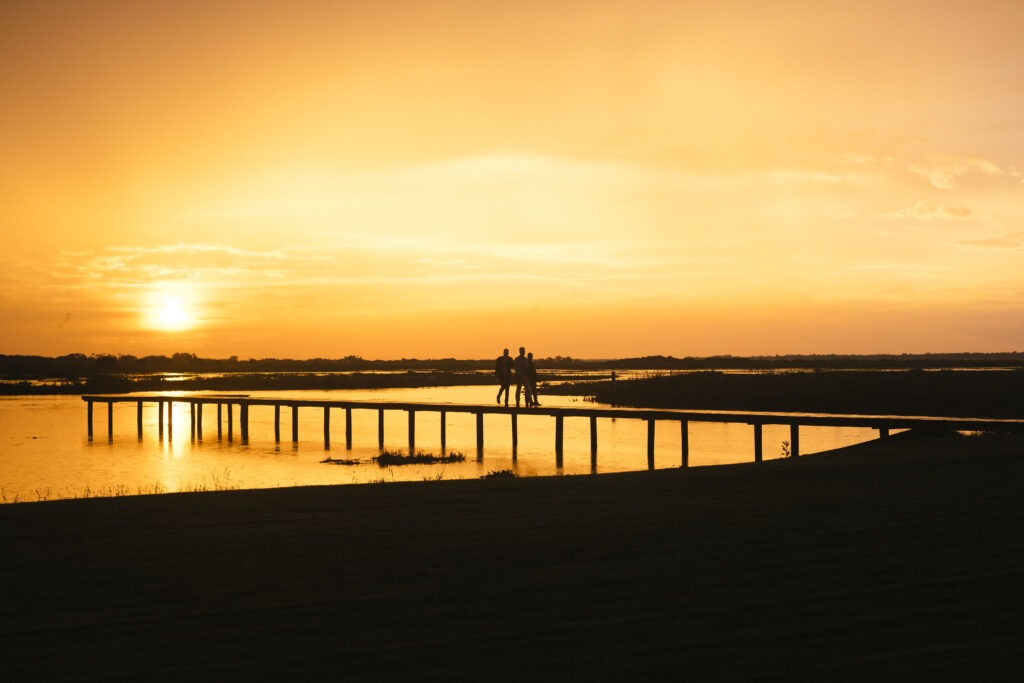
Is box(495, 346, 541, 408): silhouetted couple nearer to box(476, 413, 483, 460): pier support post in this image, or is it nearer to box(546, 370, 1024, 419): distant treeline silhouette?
box(476, 413, 483, 460): pier support post

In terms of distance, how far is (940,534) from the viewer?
732 cm

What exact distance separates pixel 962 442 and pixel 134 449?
99.1 feet

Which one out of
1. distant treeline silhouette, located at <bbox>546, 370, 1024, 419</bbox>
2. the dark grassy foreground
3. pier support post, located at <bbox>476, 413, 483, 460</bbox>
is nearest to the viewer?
the dark grassy foreground

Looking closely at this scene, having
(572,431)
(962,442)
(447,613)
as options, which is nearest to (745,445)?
(572,431)

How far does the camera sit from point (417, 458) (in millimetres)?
28984

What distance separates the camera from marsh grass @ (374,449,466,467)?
28.4 metres

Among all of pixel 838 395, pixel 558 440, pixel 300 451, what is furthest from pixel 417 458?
pixel 838 395

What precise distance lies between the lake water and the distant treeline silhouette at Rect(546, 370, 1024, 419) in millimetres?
4469

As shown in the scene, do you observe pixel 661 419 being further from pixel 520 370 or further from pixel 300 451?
pixel 300 451

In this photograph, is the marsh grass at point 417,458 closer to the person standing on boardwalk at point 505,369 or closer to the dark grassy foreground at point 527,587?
the person standing on boardwalk at point 505,369

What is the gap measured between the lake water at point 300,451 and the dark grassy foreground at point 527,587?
918 centimetres

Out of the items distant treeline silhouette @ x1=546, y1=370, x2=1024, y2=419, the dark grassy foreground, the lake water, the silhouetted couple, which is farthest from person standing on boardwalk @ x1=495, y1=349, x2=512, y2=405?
the dark grassy foreground

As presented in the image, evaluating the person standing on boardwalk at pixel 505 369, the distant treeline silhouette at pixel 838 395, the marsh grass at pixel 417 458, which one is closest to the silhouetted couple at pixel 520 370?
the person standing on boardwalk at pixel 505 369

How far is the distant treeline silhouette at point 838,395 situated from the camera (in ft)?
125
